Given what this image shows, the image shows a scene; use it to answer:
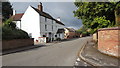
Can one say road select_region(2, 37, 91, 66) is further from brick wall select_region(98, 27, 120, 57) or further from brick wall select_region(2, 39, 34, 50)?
brick wall select_region(2, 39, 34, 50)

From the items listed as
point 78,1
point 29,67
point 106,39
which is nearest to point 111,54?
point 106,39

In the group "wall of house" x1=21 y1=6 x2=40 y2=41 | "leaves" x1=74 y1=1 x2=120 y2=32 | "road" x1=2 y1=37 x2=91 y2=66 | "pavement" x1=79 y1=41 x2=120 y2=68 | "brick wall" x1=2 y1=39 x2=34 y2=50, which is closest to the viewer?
"pavement" x1=79 y1=41 x2=120 y2=68

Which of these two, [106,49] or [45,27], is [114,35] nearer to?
[106,49]

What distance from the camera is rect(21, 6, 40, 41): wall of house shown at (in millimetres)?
27328

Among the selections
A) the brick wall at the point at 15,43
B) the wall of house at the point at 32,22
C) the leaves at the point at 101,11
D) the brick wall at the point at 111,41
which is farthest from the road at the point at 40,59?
the wall of house at the point at 32,22

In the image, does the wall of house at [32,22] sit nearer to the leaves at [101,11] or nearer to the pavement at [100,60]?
the leaves at [101,11]

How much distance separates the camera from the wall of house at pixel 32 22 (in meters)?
27.3

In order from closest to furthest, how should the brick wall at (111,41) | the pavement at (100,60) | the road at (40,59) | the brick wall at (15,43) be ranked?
1. the pavement at (100,60)
2. the road at (40,59)
3. the brick wall at (111,41)
4. the brick wall at (15,43)

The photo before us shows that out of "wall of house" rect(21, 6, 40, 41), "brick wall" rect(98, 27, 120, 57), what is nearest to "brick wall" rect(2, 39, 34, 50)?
"wall of house" rect(21, 6, 40, 41)

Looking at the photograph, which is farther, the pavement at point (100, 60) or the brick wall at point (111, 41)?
the brick wall at point (111, 41)

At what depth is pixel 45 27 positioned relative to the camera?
3031 cm

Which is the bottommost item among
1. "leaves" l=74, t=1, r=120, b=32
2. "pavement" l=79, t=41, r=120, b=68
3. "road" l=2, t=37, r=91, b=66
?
"road" l=2, t=37, r=91, b=66

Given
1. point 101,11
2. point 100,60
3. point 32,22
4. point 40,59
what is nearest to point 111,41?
point 100,60

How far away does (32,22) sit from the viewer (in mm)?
27797
